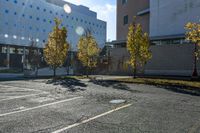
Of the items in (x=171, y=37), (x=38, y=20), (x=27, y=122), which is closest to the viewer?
(x=27, y=122)

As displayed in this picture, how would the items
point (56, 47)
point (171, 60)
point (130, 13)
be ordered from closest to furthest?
point (56, 47) < point (171, 60) < point (130, 13)

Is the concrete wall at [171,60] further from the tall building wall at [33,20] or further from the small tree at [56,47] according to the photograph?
the tall building wall at [33,20]

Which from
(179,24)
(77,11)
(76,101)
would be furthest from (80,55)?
(77,11)

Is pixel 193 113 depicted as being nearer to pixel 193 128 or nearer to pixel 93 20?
pixel 193 128

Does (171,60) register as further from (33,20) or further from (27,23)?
(33,20)

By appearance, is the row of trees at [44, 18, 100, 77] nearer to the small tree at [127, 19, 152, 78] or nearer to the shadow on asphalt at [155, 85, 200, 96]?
the small tree at [127, 19, 152, 78]

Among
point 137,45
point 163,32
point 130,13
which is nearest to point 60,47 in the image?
point 137,45

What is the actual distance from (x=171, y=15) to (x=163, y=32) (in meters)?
3.19

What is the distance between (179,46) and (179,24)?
26.8ft

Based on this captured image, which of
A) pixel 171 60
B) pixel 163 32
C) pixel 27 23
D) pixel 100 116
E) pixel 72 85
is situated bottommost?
pixel 100 116

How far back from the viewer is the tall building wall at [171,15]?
4241 cm

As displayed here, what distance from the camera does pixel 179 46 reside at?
3731 centimetres

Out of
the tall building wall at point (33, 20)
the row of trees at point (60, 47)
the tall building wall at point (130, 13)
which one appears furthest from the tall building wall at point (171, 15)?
the tall building wall at point (33, 20)

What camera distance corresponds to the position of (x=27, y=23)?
255 feet
